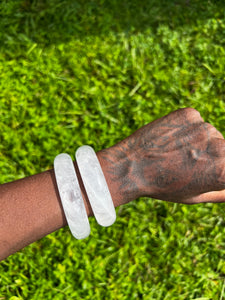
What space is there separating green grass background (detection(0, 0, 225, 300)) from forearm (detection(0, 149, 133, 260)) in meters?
1.26

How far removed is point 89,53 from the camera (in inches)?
155

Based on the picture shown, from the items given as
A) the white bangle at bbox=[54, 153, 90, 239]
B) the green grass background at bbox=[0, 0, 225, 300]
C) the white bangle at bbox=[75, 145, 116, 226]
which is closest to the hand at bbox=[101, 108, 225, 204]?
the white bangle at bbox=[75, 145, 116, 226]

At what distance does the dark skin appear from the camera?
213cm

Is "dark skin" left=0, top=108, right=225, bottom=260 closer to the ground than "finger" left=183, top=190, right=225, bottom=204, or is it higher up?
higher up

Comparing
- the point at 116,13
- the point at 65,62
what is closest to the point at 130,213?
the point at 65,62

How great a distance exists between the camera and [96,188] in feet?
6.97

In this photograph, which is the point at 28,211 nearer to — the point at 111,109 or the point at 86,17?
the point at 111,109

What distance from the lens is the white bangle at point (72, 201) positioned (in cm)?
209

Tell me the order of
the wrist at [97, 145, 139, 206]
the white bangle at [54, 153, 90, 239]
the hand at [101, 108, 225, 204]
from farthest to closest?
the wrist at [97, 145, 139, 206] < the hand at [101, 108, 225, 204] < the white bangle at [54, 153, 90, 239]

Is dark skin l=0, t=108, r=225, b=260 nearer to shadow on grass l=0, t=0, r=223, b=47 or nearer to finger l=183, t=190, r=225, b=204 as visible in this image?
finger l=183, t=190, r=225, b=204

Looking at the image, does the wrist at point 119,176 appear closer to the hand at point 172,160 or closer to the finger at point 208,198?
the hand at point 172,160

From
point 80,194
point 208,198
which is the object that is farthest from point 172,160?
point 80,194

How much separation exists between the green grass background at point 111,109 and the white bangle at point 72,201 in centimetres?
135

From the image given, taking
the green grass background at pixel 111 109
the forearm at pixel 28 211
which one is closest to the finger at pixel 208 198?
the forearm at pixel 28 211
